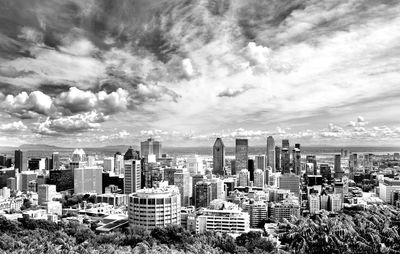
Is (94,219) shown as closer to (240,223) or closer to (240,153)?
(240,223)

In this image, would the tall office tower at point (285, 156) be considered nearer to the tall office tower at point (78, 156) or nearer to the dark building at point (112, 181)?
the dark building at point (112, 181)

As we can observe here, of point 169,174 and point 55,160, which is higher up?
point 55,160

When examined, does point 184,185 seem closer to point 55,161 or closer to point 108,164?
point 108,164

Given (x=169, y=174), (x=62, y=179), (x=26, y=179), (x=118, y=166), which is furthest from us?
(x=118, y=166)

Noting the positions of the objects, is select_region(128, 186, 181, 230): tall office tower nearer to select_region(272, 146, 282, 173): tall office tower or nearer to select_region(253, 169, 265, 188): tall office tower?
select_region(253, 169, 265, 188): tall office tower

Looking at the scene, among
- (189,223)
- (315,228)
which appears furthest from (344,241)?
(189,223)

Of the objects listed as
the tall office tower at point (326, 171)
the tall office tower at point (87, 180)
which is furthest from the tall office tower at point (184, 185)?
the tall office tower at point (326, 171)

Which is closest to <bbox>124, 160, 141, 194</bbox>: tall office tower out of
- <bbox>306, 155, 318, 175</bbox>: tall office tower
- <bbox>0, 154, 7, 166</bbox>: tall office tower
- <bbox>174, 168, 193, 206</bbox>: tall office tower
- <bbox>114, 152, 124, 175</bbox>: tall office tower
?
<bbox>174, 168, 193, 206</bbox>: tall office tower

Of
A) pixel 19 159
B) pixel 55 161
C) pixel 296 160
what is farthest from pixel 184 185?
pixel 296 160
